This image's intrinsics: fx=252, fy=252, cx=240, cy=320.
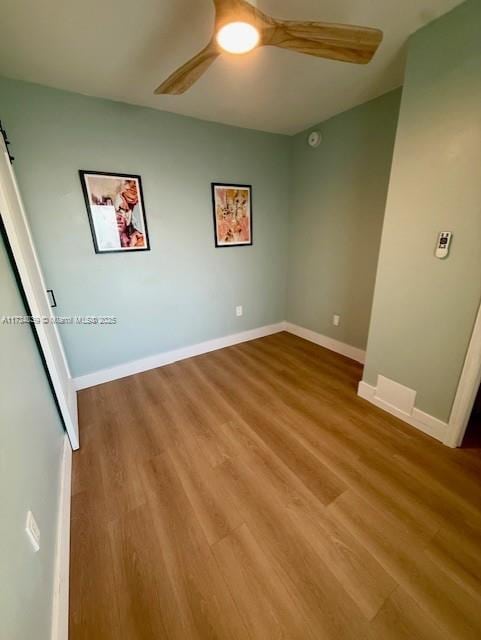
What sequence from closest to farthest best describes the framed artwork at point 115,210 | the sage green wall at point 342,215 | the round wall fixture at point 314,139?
the framed artwork at point 115,210 → the sage green wall at point 342,215 → the round wall fixture at point 314,139

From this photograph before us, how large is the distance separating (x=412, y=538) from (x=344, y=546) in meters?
0.33

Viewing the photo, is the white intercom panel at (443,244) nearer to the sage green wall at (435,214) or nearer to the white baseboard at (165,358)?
the sage green wall at (435,214)

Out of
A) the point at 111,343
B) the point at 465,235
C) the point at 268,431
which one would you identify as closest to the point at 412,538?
the point at 268,431

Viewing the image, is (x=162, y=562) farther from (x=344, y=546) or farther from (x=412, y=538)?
(x=412, y=538)

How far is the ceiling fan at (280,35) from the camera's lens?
91 centimetres

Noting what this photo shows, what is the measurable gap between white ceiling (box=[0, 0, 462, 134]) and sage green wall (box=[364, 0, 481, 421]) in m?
0.22

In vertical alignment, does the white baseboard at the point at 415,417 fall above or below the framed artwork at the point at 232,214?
below

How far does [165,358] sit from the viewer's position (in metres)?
2.77

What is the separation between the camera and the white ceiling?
1239 mm

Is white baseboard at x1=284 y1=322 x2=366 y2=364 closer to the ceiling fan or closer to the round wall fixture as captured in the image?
the round wall fixture

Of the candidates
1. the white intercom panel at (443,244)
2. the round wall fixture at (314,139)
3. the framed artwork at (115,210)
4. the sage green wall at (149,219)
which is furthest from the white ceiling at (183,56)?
the white intercom panel at (443,244)

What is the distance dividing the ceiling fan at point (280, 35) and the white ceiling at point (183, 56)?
39 centimetres

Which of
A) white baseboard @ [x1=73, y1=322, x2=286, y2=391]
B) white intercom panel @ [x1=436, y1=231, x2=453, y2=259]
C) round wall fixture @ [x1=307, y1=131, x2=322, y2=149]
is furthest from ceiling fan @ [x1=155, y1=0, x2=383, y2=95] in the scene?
white baseboard @ [x1=73, y1=322, x2=286, y2=391]

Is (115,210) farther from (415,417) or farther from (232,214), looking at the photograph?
(415,417)
